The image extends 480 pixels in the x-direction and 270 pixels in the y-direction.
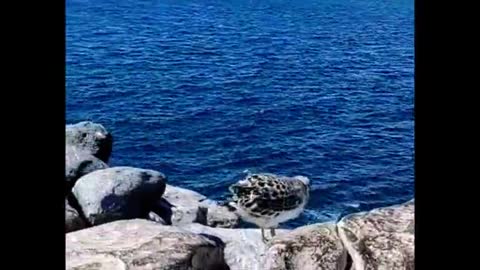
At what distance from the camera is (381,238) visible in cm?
183

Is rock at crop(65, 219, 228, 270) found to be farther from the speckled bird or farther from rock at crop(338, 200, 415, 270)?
rock at crop(338, 200, 415, 270)

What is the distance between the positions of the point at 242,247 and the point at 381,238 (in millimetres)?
662

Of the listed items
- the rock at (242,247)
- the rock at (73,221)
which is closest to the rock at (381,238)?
the rock at (242,247)

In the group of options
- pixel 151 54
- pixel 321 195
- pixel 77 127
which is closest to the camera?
pixel 77 127

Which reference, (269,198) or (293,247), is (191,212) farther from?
(293,247)

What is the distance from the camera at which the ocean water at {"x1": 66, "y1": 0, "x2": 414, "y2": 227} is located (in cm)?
508

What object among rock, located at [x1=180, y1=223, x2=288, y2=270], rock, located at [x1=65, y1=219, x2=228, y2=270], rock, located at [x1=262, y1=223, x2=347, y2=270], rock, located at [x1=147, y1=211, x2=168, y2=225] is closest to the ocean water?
rock, located at [x1=147, y1=211, x2=168, y2=225]

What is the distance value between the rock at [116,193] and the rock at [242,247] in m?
0.34

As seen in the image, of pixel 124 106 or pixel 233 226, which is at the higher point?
pixel 233 226
